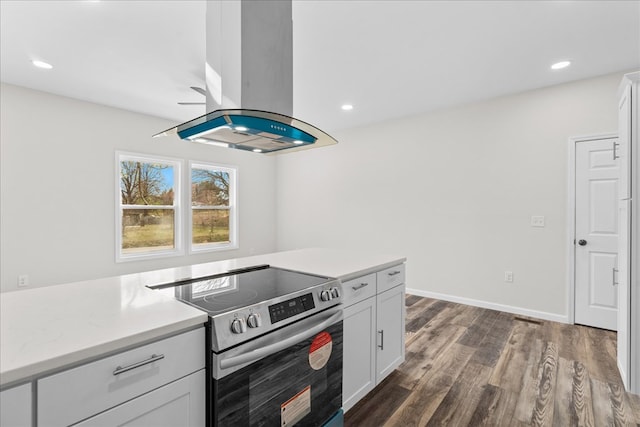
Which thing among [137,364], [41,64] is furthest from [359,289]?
[41,64]

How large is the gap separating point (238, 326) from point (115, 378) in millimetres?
394

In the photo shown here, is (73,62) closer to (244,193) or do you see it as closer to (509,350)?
(244,193)

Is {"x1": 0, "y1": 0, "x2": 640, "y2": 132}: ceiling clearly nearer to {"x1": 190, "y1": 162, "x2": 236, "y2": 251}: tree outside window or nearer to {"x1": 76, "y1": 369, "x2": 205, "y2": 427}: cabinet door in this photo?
{"x1": 190, "y1": 162, "x2": 236, "y2": 251}: tree outside window

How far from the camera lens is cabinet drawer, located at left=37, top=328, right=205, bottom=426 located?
0.80 meters

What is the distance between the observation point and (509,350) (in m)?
2.72

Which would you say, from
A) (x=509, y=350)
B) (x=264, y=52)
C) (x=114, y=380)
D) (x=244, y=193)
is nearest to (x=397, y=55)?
(x=264, y=52)

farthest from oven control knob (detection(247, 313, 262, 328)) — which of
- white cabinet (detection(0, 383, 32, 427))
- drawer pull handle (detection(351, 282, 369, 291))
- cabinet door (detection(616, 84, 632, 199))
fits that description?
cabinet door (detection(616, 84, 632, 199))

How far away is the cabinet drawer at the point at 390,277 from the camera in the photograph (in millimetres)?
2104

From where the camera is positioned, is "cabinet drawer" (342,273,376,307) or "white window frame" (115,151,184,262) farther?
"white window frame" (115,151,184,262)

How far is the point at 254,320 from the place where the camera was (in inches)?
47.6

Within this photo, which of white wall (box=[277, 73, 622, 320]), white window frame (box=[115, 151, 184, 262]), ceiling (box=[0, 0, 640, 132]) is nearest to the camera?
ceiling (box=[0, 0, 640, 132])

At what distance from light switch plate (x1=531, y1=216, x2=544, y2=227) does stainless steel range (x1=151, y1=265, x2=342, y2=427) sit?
303 cm

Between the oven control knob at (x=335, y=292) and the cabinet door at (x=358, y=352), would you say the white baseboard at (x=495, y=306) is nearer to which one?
the cabinet door at (x=358, y=352)

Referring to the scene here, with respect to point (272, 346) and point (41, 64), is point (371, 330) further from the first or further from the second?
point (41, 64)
